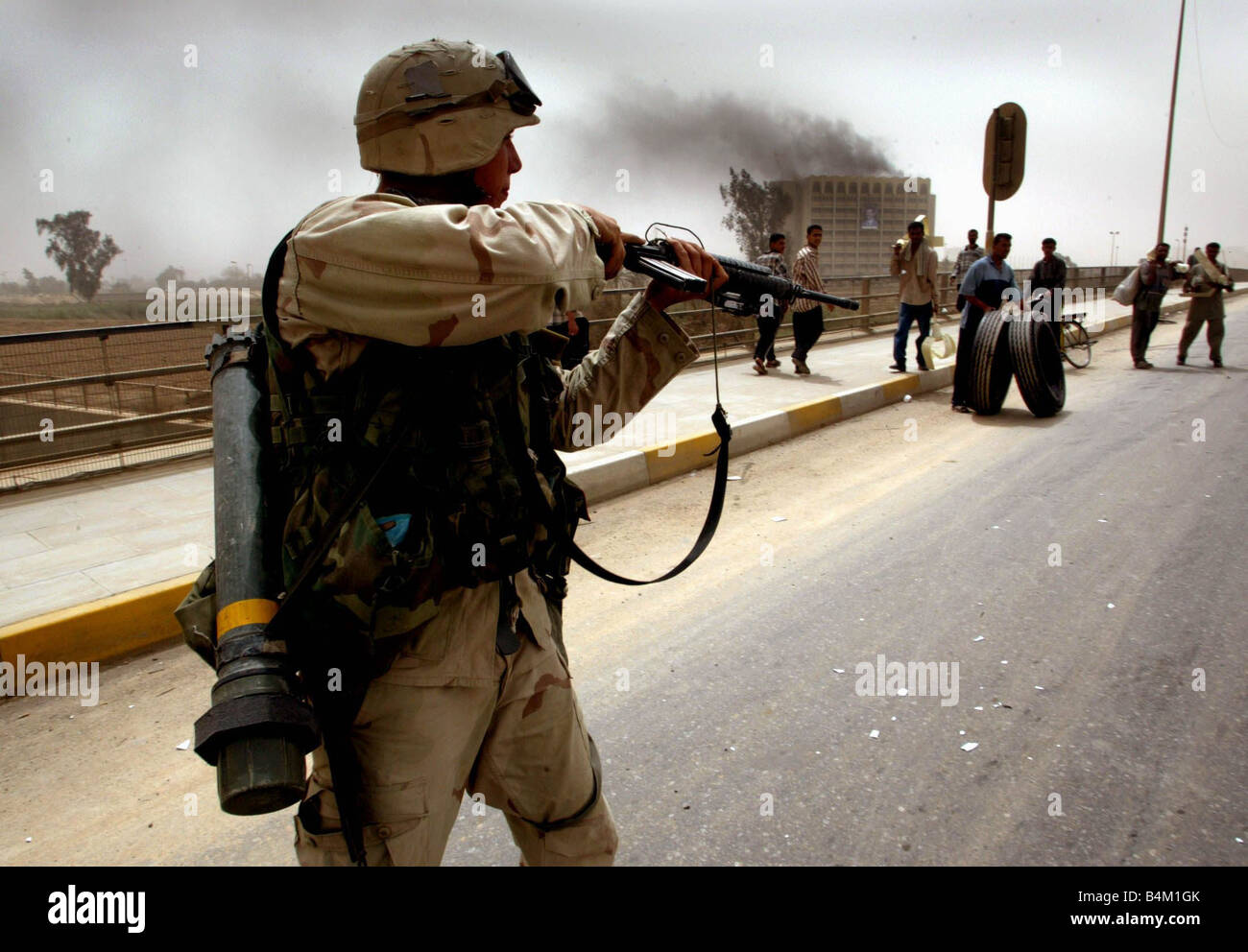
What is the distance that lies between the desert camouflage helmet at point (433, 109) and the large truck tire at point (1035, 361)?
283 inches

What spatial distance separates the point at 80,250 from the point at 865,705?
25094mm

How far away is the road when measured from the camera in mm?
2270

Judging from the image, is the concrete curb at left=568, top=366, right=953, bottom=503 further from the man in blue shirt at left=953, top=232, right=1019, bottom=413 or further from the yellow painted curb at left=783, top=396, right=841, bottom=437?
the man in blue shirt at left=953, top=232, right=1019, bottom=413

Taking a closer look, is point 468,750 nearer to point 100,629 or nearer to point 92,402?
point 100,629

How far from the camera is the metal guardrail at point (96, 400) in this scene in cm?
543

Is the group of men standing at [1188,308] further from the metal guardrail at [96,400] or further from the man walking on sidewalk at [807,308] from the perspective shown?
the metal guardrail at [96,400]

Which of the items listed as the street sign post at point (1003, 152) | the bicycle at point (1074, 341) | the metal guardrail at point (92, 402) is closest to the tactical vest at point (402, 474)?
the metal guardrail at point (92, 402)

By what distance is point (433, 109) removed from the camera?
52.8 inches

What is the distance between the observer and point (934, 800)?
7.83ft

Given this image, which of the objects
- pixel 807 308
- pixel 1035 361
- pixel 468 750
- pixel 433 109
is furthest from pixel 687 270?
pixel 807 308

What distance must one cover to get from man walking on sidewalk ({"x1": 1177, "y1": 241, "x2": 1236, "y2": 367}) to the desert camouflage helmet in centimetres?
1140

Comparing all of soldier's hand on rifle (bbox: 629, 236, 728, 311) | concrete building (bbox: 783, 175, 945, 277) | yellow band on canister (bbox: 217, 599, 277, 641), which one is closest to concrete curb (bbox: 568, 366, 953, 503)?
soldier's hand on rifle (bbox: 629, 236, 728, 311)
